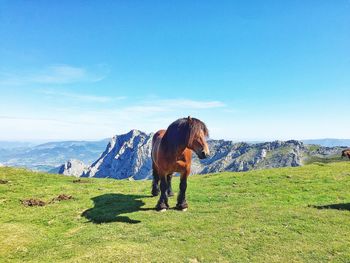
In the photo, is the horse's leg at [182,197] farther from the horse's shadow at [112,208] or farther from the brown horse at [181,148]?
the horse's shadow at [112,208]

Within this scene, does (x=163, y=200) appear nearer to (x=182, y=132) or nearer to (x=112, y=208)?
(x=112, y=208)

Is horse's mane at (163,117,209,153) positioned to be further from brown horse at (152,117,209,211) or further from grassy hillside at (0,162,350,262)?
grassy hillside at (0,162,350,262)

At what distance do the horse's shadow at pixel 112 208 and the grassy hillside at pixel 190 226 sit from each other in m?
0.06

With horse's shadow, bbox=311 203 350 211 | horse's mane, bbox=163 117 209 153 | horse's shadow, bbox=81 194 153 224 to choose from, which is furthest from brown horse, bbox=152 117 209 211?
horse's shadow, bbox=311 203 350 211

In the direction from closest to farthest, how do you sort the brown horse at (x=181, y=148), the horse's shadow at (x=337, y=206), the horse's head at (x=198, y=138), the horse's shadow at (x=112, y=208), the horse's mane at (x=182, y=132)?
the horse's head at (x=198, y=138)
the brown horse at (x=181, y=148)
the horse's mane at (x=182, y=132)
the horse's shadow at (x=112, y=208)
the horse's shadow at (x=337, y=206)

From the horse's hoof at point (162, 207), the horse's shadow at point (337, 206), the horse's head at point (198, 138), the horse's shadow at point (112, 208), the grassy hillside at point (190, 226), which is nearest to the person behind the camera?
the grassy hillside at point (190, 226)

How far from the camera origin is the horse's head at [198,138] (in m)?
14.5

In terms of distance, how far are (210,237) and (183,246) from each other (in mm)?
1366

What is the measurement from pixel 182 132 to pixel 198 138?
41.5 inches

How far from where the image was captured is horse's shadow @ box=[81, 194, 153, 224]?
51.4ft

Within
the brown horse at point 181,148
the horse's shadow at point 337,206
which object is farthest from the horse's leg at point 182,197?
the horse's shadow at point 337,206

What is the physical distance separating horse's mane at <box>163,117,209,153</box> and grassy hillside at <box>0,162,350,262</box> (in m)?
3.76

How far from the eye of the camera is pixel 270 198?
19.1m

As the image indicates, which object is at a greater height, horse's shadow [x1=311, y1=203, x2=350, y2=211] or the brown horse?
the brown horse
